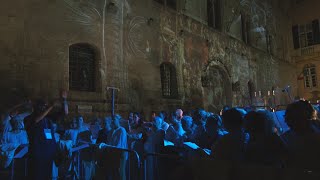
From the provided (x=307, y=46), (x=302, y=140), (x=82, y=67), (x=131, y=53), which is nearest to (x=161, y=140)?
(x=302, y=140)

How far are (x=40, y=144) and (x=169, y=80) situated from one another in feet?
33.1

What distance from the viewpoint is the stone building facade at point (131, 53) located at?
388 inches

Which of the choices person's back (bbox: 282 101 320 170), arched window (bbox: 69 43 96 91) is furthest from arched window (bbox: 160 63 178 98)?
person's back (bbox: 282 101 320 170)

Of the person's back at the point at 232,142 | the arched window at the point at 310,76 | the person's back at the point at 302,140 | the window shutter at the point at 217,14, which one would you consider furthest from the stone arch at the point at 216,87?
the person's back at the point at 302,140

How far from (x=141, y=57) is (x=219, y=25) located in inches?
305

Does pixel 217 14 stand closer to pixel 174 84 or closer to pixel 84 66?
pixel 174 84

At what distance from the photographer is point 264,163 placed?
304 centimetres

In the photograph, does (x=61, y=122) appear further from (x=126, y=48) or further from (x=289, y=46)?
(x=289, y=46)

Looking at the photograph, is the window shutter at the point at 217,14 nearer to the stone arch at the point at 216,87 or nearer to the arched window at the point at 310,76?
the stone arch at the point at 216,87

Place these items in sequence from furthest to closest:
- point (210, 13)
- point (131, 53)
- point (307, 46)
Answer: point (307, 46) < point (210, 13) < point (131, 53)

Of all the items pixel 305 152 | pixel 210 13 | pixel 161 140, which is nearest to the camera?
pixel 305 152

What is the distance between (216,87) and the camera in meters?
17.7

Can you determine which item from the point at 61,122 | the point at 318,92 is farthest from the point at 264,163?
the point at 318,92

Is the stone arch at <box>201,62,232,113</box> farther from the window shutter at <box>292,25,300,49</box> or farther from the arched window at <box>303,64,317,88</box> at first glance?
the window shutter at <box>292,25,300,49</box>
